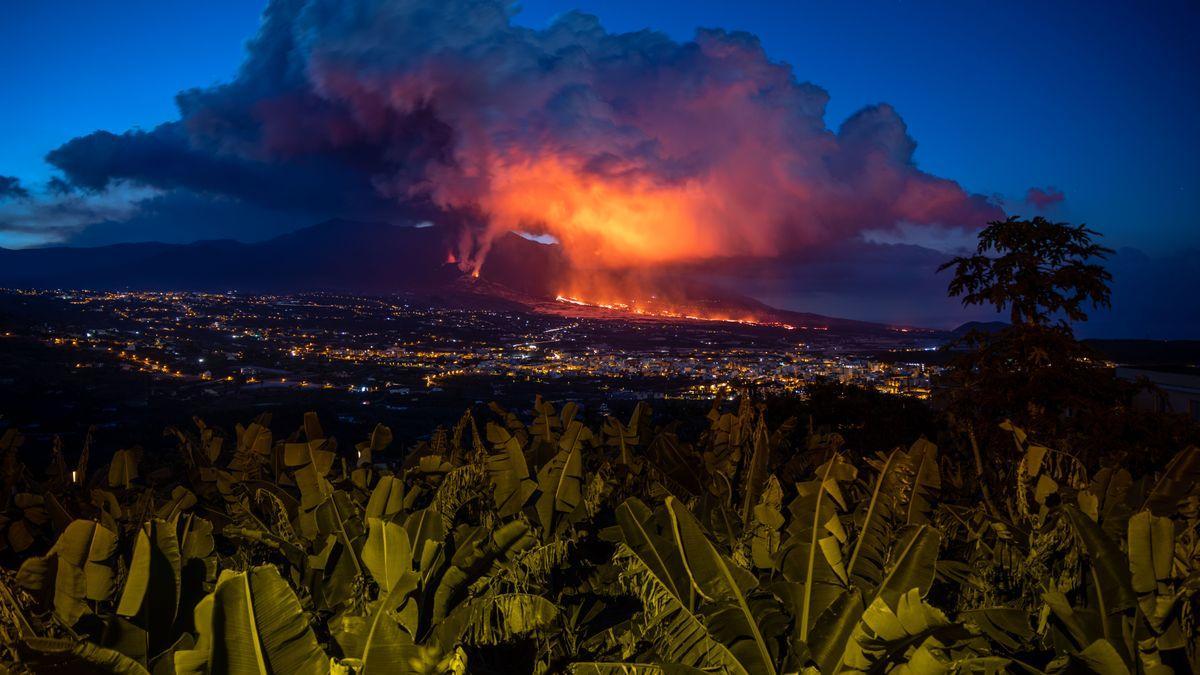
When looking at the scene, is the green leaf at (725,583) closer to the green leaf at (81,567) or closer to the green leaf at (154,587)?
the green leaf at (154,587)

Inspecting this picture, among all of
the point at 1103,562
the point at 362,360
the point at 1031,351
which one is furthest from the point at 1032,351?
the point at 362,360

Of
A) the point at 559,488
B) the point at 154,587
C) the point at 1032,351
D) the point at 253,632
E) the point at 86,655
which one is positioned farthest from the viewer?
the point at 1032,351

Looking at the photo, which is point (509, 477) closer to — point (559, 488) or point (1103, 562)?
point (559, 488)

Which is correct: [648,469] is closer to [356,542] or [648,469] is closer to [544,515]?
[544,515]

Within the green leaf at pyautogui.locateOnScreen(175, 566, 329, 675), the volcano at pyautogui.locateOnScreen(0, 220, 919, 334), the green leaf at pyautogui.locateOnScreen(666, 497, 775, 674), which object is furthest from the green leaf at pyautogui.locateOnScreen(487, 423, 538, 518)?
the volcano at pyautogui.locateOnScreen(0, 220, 919, 334)

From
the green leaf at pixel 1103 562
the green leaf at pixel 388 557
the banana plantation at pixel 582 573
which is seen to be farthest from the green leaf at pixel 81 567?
the green leaf at pixel 1103 562

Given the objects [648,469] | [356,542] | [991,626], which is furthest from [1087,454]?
[356,542]

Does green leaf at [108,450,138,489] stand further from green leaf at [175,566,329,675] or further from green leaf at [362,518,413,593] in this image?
green leaf at [175,566,329,675]

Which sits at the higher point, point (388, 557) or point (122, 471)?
point (388, 557)
